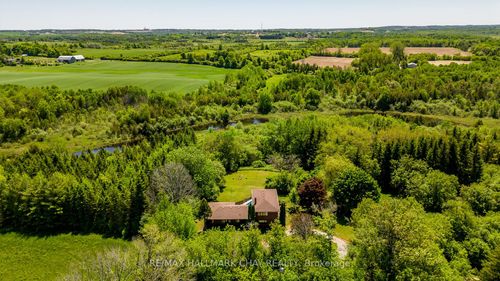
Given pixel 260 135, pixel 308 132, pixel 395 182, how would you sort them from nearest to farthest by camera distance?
pixel 395 182
pixel 308 132
pixel 260 135

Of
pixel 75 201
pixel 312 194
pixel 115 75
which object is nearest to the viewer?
pixel 75 201

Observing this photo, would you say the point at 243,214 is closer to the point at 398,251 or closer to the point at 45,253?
the point at 398,251

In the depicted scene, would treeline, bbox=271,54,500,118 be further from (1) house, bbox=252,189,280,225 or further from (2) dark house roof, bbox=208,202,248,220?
(2) dark house roof, bbox=208,202,248,220

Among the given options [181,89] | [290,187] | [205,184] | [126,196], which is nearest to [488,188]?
[290,187]

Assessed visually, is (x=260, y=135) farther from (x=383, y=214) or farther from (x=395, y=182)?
(x=383, y=214)

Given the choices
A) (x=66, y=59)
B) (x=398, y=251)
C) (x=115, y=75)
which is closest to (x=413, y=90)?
(x=398, y=251)
